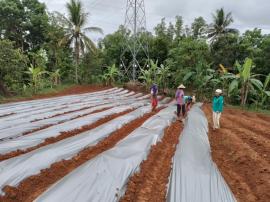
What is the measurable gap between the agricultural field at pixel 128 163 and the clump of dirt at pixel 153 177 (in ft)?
0.05

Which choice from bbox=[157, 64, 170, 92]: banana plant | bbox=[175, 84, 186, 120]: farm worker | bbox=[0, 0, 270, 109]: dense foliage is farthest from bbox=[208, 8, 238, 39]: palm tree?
bbox=[175, 84, 186, 120]: farm worker

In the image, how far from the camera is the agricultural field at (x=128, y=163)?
4.13 meters

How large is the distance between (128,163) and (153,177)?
0.56m

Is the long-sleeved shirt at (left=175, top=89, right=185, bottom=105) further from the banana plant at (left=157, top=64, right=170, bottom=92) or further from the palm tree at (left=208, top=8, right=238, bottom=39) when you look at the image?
the palm tree at (left=208, top=8, right=238, bottom=39)

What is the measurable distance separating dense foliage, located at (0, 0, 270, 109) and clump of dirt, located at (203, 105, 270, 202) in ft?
22.8

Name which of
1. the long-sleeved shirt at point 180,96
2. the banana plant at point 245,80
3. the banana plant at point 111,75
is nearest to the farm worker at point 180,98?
the long-sleeved shirt at point 180,96

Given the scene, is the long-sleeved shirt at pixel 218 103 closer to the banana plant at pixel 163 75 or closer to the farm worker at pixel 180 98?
the farm worker at pixel 180 98

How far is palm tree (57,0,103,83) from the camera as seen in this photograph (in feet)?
77.0

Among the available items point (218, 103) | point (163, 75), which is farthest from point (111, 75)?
point (218, 103)

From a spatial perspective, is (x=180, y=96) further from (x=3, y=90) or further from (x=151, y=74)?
(x=151, y=74)

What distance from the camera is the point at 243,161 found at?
5977 mm

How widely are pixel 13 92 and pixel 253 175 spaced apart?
1440cm

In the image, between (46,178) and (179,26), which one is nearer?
(46,178)

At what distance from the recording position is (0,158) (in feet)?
17.2
